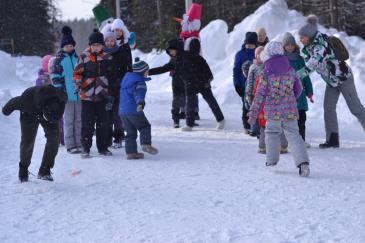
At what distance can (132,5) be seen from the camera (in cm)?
4153

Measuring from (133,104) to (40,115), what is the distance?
164 centimetres

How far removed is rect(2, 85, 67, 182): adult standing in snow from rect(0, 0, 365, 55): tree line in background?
20434 millimetres

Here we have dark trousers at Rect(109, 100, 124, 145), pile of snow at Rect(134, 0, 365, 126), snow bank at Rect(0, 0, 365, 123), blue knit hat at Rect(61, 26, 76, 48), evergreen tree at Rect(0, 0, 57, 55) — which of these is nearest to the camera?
blue knit hat at Rect(61, 26, 76, 48)

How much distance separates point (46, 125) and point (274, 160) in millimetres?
2793

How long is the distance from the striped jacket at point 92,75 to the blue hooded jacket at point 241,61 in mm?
2568

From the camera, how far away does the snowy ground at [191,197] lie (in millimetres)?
4301

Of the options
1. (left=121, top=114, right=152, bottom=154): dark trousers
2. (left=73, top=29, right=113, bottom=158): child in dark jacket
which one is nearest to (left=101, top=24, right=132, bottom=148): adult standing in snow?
(left=73, top=29, right=113, bottom=158): child in dark jacket

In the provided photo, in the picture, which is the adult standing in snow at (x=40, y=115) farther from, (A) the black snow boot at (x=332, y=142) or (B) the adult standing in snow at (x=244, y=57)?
(A) the black snow boot at (x=332, y=142)

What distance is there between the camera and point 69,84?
7789 mm

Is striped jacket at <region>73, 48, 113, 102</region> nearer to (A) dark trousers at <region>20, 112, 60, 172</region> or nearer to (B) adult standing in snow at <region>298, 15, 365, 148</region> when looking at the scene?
(A) dark trousers at <region>20, 112, 60, 172</region>

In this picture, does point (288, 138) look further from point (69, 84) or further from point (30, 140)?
point (69, 84)

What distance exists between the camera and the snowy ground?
4.30 meters

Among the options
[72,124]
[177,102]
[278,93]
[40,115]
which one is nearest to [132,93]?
[72,124]

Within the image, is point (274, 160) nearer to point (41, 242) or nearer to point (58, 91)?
point (58, 91)
